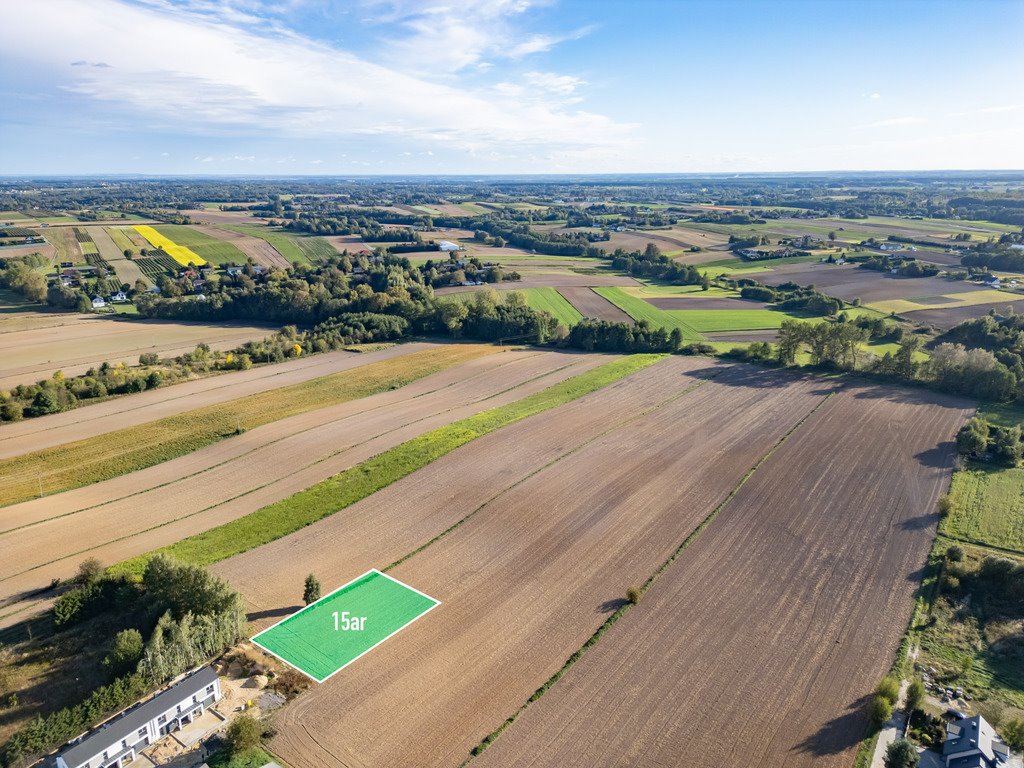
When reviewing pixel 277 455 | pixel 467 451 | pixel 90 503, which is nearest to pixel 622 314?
pixel 467 451

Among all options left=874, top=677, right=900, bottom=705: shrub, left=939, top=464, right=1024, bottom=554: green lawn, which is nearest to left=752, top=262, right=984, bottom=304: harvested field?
left=939, top=464, right=1024, bottom=554: green lawn

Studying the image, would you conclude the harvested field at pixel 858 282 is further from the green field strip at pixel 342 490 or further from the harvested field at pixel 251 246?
the harvested field at pixel 251 246

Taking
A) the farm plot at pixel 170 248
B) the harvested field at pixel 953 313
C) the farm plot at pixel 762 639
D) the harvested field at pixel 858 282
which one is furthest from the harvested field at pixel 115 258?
the harvested field at pixel 953 313

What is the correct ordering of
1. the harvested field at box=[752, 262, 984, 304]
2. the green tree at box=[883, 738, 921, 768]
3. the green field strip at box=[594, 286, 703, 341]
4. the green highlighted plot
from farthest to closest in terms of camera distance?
1. the harvested field at box=[752, 262, 984, 304]
2. the green field strip at box=[594, 286, 703, 341]
3. the green highlighted plot
4. the green tree at box=[883, 738, 921, 768]

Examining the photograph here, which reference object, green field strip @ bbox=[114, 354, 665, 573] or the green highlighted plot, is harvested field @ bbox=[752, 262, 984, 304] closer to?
green field strip @ bbox=[114, 354, 665, 573]

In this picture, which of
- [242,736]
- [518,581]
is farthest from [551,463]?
[242,736]

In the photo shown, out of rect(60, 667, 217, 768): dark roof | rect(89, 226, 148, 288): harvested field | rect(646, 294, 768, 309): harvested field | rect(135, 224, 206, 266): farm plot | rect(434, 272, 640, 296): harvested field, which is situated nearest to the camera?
rect(60, 667, 217, 768): dark roof

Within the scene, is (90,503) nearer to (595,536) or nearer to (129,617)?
(129,617)
